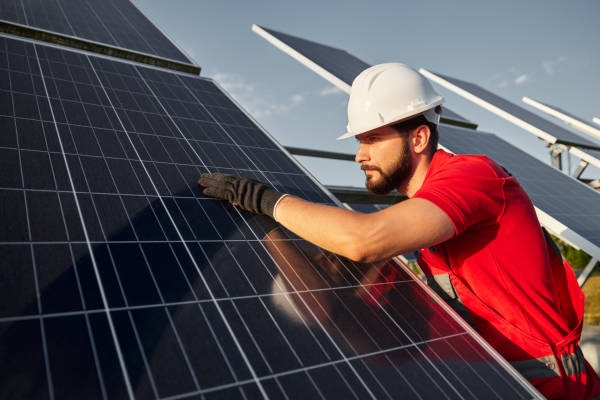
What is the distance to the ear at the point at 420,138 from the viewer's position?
3635 millimetres

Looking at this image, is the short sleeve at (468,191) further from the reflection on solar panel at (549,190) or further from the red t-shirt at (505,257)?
the reflection on solar panel at (549,190)

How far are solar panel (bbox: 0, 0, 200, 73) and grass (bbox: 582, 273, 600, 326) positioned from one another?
12.0 m

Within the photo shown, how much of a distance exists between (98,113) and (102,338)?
2.75m

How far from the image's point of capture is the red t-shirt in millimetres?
3014

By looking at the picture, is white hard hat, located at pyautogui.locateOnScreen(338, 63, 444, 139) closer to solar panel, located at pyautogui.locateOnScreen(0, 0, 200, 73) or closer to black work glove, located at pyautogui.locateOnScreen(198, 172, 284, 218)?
black work glove, located at pyautogui.locateOnScreen(198, 172, 284, 218)

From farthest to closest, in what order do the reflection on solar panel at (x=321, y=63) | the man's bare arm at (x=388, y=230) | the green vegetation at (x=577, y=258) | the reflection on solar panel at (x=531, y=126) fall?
1. the green vegetation at (x=577, y=258)
2. the reflection on solar panel at (x=531, y=126)
3. the reflection on solar panel at (x=321, y=63)
4. the man's bare arm at (x=388, y=230)

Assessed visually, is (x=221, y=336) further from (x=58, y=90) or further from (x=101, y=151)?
(x=58, y=90)

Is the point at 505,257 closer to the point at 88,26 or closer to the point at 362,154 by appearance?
the point at 362,154

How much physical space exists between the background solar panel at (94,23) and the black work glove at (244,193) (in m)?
4.88

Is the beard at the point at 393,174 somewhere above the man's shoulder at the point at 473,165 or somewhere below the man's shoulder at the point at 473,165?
below

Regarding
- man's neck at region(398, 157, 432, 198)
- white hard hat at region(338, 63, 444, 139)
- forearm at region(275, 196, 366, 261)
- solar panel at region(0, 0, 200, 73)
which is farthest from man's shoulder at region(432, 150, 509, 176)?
solar panel at region(0, 0, 200, 73)

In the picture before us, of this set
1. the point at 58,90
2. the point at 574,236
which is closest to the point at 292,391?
the point at 58,90

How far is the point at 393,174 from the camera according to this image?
360 centimetres

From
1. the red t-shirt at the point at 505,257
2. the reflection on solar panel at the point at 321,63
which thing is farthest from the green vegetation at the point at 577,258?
the red t-shirt at the point at 505,257
